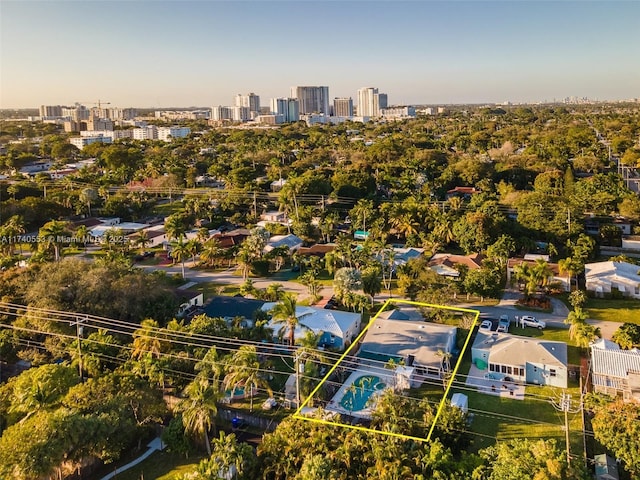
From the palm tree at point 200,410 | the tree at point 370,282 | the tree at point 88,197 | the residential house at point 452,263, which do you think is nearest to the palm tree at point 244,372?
the palm tree at point 200,410

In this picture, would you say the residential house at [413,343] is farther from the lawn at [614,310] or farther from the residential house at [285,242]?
the residential house at [285,242]

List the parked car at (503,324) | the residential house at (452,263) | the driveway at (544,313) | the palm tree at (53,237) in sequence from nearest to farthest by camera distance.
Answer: the parked car at (503,324), the driveway at (544,313), the residential house at (452,263), the palm tree at (53,237)

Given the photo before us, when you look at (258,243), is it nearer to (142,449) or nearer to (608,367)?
(142,449)

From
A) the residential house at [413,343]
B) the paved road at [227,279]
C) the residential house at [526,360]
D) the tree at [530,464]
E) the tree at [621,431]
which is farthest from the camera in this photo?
the paved road at [227,279]

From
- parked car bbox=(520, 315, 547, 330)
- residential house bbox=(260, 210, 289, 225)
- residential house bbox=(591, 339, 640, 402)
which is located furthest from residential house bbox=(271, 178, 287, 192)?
residential house bbox=(591, 339, 640, 402)

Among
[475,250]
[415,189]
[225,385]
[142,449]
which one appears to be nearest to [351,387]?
[225,385]

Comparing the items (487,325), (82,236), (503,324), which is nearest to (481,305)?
(503,324)
